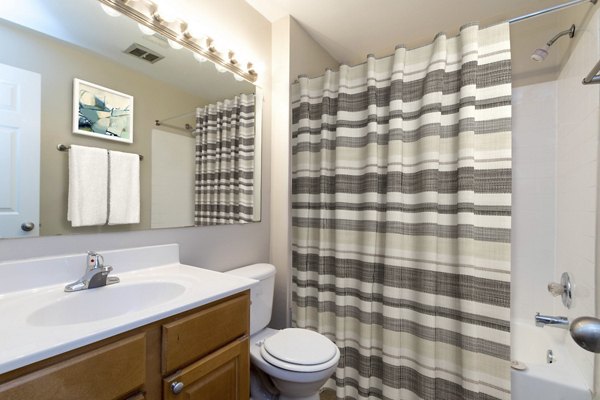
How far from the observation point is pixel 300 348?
135cm

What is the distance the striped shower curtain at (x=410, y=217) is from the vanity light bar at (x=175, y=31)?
0.44 m

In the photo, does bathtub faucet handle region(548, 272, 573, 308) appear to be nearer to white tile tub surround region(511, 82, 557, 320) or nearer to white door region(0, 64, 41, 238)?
white tile tub surround region(511, 82, 557, 320)

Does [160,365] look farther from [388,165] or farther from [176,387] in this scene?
[388,165]

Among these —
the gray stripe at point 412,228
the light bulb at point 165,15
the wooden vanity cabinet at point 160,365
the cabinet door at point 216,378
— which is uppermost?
the light bulb at point 165,15

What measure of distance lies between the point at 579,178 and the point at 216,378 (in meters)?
1.89

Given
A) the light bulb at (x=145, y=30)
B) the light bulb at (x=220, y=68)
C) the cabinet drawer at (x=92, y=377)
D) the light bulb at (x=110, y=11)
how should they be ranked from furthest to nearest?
the light bulb at (x=220, y=68) < the light bulb at (x=145, y=30) < the light bulb at (x=110, y=11) < the cabinet drawer at (x=92, y=377)

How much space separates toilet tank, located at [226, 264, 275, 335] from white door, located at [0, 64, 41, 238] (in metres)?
0.89

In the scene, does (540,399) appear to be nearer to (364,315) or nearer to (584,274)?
(584,274)

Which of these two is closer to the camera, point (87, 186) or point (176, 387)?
point (176, 387)

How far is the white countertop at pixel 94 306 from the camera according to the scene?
2.02 feet

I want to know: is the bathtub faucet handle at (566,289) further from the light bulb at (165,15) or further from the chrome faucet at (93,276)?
the light bulb at (165,15)

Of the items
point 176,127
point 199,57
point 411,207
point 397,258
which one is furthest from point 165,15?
point 397,258

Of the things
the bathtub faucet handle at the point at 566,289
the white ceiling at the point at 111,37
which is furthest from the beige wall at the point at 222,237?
the bathtub faucet handle at the point at 566,289

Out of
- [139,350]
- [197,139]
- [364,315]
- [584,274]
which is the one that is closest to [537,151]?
[584,274]
